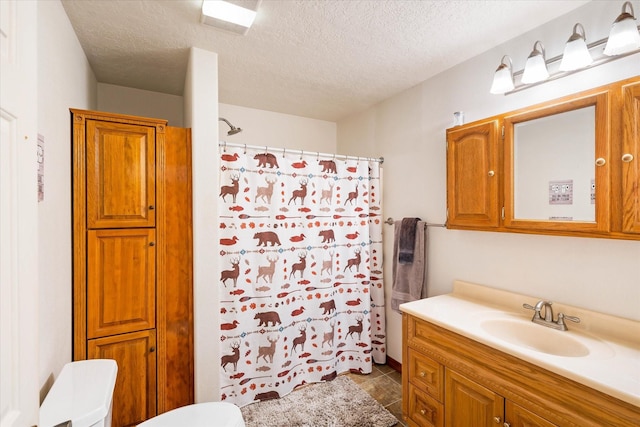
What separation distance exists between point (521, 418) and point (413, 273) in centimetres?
116

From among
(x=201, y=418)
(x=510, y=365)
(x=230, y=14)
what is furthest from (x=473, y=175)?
(x=201, y=418)

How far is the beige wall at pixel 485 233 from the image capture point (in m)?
1.42

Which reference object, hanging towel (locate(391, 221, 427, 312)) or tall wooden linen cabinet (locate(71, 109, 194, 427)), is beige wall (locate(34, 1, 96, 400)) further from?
hanging towel (locate(391, 221, 427, 312))

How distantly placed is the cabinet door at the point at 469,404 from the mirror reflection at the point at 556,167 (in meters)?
0.95

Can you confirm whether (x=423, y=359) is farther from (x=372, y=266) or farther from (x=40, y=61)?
(x=40, y=61)

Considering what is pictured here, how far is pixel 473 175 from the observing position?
6.03 ft

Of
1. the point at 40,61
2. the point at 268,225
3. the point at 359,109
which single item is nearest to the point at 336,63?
the point at 359,109

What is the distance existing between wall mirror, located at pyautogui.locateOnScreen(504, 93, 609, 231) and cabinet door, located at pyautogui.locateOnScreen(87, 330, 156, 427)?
92.4 inches

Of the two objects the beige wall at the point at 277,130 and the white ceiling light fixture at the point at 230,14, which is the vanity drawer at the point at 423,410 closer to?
the white ceiling light fixture at the point at 230,14

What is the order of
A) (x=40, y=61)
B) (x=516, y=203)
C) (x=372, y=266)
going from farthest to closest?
(x=372, y=266)
(x=516, y=203)
(x=40, y=61)

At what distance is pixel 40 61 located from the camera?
1.22 m

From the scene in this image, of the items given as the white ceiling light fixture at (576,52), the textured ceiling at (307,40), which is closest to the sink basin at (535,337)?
the white ceiling light fixture at (576,52)

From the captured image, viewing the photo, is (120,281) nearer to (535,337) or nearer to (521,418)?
(521,418)

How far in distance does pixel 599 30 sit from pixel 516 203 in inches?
36.2
